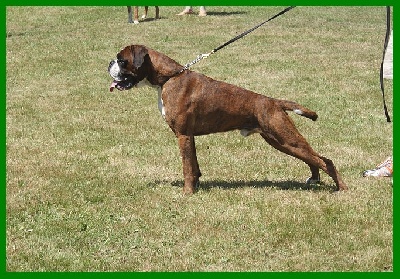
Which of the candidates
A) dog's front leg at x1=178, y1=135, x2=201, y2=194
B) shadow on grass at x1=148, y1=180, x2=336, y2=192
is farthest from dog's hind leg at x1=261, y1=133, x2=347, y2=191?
dog's front leg at x1=178, y1=135, x2=201, y2=194

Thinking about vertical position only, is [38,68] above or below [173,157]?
below

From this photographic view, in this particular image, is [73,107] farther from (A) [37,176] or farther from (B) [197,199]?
(B) [197,199]

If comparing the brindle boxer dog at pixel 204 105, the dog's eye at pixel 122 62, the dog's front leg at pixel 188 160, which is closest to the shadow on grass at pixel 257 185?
the dog's front leg at pixel 188 160

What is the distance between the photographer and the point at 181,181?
358 inches

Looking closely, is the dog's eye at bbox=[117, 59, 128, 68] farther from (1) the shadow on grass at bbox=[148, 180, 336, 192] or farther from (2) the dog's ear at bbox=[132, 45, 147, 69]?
(1) the shadow on grass at bbox=[148, 180, 336, 192]

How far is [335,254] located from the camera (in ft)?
21.1

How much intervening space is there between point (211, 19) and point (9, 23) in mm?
9526

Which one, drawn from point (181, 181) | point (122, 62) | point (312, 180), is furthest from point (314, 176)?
point (122, 62)

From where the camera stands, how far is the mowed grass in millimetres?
6523

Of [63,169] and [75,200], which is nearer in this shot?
[75,200]

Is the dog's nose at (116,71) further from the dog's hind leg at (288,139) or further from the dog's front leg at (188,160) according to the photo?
the dog's hind leg at (288,139)

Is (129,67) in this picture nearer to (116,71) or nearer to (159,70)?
(116,71)

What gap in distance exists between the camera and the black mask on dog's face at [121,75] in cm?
791

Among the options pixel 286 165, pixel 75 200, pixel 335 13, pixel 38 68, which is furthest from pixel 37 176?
pixel 335 13
